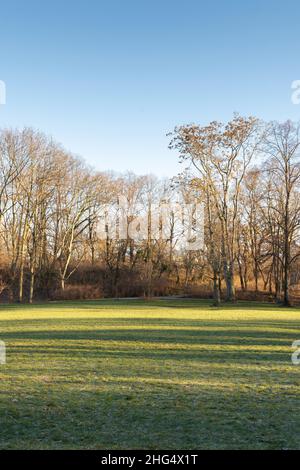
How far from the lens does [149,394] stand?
7047 millimetres

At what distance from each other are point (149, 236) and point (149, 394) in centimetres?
4448

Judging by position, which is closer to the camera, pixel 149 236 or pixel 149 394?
pixel 149 394

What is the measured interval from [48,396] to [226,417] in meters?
2.69

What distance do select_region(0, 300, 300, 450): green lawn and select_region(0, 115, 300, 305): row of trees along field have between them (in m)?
24.1

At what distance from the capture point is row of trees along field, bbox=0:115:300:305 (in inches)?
1468

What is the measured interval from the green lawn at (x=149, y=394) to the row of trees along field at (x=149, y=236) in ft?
79.2

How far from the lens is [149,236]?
169 ft

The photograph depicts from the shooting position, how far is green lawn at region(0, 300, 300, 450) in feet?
16.7

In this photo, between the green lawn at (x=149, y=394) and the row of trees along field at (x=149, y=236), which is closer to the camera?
the green lawn at (x=149, y=394)

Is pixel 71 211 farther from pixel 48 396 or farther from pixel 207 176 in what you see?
pixel 48 396

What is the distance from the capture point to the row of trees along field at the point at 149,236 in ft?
122

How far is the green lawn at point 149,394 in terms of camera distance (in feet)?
16.7

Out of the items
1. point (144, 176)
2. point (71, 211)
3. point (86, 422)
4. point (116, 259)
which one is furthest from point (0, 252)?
point (86, 422)

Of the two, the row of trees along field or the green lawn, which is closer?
the green lawn
